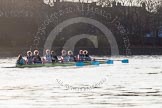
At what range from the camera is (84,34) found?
108m

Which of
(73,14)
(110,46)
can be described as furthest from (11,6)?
(110,46)

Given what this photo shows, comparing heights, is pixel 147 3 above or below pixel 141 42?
above

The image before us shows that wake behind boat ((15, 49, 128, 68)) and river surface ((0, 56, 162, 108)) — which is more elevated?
wake behind boat ((15, 49, 128, 68))

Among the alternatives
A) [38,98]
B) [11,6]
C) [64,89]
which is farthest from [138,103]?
[11,6]

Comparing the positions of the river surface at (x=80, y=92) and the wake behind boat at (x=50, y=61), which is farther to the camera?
the wake behind boat at (x=50, y=61)

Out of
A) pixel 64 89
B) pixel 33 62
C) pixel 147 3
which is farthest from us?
pixel 147 3

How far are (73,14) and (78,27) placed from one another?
10.6 ft

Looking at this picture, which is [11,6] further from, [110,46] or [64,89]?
[64,89]

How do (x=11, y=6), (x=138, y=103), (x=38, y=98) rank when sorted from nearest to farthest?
(x=138, y=103) < (x=38, y=98) < (x=11, y=6)

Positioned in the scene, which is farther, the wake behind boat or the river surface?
the wake behind boat

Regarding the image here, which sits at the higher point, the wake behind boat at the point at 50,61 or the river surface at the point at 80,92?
the wake behind boat at the point at 50,61

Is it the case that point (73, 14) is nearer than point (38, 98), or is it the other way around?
point (38, 98)

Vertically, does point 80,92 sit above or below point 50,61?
below

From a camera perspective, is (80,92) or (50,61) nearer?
(80,92)
